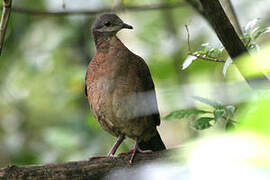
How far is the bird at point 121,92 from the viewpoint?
3.52m

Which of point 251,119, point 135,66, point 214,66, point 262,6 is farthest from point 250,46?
point 214,66

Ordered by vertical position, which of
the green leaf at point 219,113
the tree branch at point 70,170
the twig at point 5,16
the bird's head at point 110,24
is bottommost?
the tree branch at point 70,170

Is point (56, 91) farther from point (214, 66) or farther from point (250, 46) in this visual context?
point (250, 46)

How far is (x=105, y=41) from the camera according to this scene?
3881 mm

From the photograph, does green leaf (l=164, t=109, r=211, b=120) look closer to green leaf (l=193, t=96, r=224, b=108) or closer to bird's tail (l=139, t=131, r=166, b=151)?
green leaf (l=193, t=96, r=224, b=108)

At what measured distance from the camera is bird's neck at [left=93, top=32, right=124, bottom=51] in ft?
12.5

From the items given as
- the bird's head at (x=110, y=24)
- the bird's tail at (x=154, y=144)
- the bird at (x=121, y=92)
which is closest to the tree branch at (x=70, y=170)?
the bird at (x=121, y=92)

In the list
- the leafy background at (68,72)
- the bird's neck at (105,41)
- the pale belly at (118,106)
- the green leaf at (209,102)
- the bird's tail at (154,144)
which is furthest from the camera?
the leafy background at (68,72)

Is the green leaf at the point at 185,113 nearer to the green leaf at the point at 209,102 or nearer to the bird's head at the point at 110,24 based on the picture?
the green leaf at the point at 209,102

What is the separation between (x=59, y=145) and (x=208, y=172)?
15.0 ft

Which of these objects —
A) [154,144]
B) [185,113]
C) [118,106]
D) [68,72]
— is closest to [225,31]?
[185,113]

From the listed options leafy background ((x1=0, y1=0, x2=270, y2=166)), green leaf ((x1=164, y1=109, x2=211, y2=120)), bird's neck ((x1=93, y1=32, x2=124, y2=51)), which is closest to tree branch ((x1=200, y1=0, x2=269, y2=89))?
green leaf ((x1=164, y1=109, x2=211, y2=120))

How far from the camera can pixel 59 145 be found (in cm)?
495

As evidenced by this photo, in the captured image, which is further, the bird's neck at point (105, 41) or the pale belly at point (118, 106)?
the bird's neck at point (105, 41)
